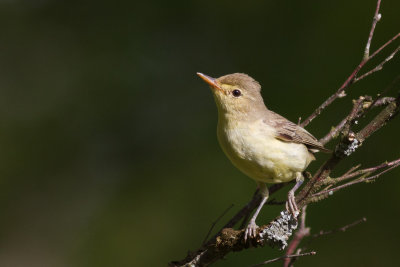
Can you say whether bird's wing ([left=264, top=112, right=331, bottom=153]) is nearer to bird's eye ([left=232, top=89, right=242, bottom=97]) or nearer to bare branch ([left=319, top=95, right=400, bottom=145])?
bare branch ([left=319, top=95, right=400, bottom=145])

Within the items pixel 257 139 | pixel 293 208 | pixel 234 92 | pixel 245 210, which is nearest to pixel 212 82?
pixel 234 92

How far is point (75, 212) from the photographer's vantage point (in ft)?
23.7

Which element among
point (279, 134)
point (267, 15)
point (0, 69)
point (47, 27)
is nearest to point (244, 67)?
point (267, 15)

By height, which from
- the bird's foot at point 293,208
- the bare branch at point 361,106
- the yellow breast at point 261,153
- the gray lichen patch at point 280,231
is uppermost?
the bare branch at point 361,106

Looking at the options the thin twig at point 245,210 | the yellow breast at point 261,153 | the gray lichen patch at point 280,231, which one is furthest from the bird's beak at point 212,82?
the gray lichen patch at point 280,231

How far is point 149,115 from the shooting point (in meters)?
7.60

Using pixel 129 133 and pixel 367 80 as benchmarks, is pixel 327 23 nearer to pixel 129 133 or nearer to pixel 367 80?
pixel 367 80

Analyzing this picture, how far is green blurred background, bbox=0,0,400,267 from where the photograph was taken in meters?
5.68

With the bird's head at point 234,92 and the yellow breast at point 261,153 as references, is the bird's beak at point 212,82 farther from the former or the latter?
the yellow breast at point 261,153

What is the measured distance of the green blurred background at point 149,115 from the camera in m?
5.68

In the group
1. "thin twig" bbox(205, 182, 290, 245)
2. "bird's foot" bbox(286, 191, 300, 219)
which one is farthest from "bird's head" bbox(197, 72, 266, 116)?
"bird's foot" bbox(286, 191, 300, 219)

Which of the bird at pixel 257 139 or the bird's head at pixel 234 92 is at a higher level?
the bird's head at pixel 234 92

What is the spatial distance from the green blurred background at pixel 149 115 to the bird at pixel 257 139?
3.94ft

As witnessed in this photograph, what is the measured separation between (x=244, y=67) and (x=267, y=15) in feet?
2.70
